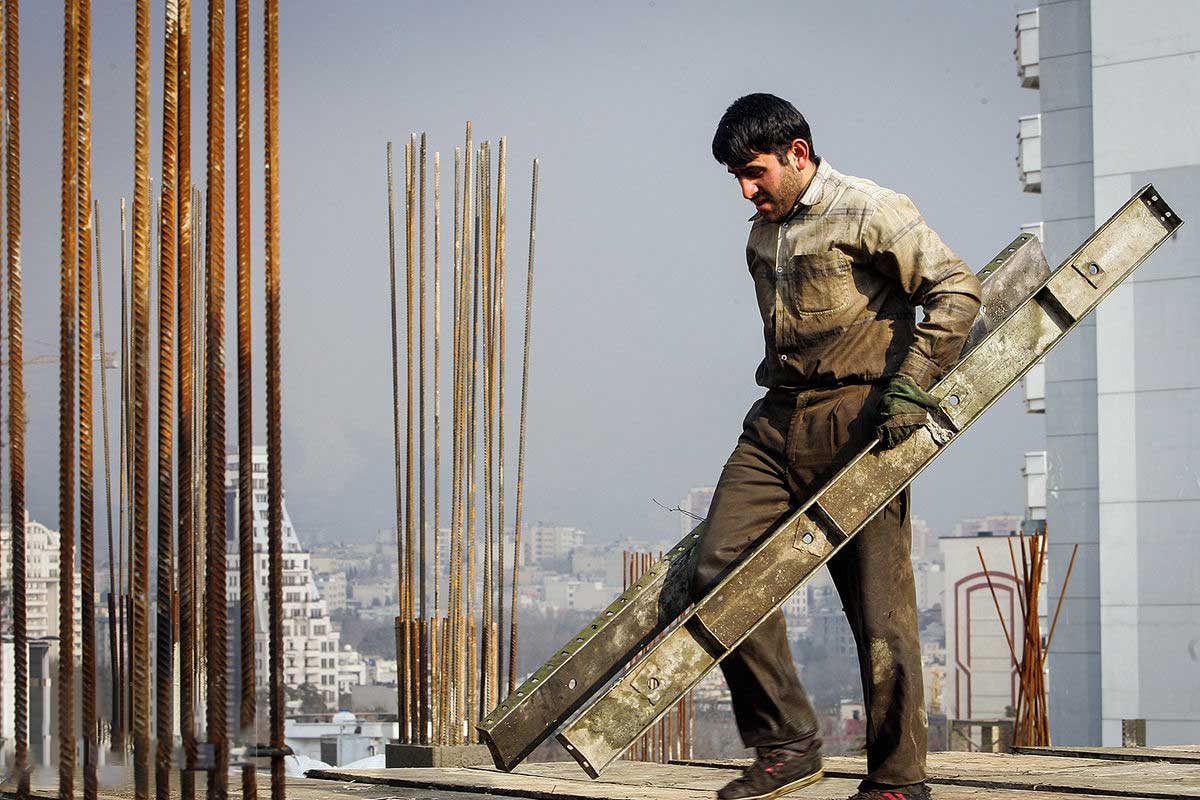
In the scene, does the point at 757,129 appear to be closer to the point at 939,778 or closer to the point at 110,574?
the point at 939,778

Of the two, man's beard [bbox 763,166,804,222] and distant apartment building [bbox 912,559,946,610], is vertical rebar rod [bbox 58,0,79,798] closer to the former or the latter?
man's beard [bbox 763,166,804,222]

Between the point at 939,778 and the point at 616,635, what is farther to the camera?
the point at 939,778

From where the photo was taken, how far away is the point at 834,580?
10.2 feet

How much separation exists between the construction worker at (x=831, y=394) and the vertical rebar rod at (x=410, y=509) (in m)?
2.52

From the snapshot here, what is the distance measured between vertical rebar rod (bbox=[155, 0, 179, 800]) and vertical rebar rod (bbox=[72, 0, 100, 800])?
11 centimetres

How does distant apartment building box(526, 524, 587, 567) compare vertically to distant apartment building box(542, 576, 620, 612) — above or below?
above

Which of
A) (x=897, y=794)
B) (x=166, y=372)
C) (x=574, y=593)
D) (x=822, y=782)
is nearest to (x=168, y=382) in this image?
(x=166, y=372)

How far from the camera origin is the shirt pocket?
9.98ft

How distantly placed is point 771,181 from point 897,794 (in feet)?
3.74

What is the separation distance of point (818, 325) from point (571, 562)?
141ft

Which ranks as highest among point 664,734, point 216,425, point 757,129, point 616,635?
point 757,129

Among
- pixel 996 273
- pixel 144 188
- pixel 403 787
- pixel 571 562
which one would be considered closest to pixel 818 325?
pixel 996 273

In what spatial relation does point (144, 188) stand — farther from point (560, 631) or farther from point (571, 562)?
point (571, 562)

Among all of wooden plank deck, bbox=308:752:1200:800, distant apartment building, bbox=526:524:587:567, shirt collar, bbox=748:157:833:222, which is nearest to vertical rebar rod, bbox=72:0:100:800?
wooden plank deck, bbox=308:752:1200:800
